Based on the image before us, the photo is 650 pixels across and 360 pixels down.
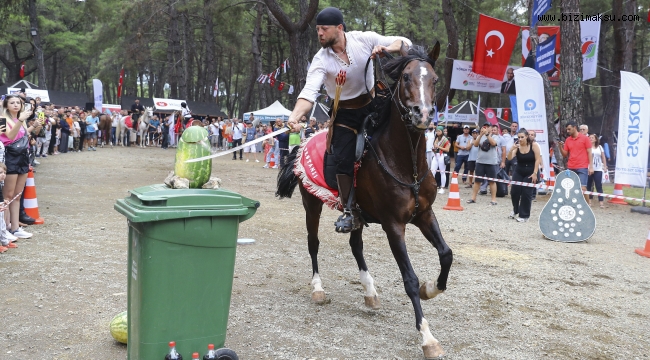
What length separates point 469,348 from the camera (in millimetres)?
4684

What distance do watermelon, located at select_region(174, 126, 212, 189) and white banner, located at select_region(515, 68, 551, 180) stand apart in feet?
37.0

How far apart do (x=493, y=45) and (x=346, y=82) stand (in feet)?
55.6

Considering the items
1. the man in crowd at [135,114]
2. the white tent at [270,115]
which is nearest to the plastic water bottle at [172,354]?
the white tent at [270,115]

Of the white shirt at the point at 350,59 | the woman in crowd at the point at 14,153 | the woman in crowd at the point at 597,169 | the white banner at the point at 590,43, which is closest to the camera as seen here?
the white shirt at the point at 350,59

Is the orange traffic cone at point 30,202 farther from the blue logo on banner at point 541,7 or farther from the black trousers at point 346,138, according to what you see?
the blue logo on banner at point 541,7

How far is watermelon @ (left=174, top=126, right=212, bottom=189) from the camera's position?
13.2 feet

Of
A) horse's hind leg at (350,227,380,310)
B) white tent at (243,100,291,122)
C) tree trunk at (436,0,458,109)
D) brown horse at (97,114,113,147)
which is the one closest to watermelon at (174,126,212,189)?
horse's hind leg at (350,227,380,310)

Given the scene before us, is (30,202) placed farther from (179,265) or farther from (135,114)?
(135,114)

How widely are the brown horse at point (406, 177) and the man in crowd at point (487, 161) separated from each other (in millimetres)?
10005

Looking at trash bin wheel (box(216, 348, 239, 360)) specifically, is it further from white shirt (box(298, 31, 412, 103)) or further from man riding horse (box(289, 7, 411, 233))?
white shirt (box(298, 31, 412, 103))

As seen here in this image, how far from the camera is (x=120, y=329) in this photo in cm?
439

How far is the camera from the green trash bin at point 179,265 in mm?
3469

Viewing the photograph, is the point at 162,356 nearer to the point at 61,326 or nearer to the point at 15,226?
the point at 61,326

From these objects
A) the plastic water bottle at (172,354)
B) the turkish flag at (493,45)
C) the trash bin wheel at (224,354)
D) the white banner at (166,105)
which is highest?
the turkish flag at (493,45)
